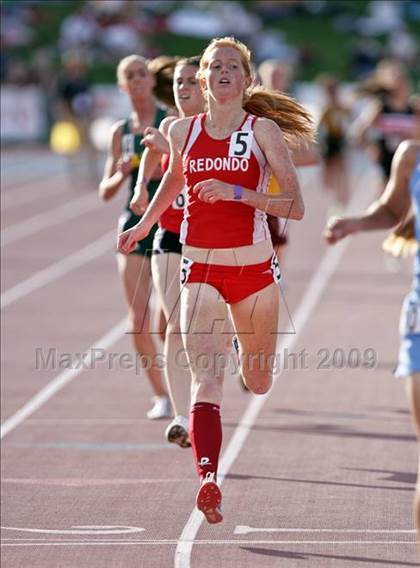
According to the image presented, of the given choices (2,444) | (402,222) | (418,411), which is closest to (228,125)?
(402,222)

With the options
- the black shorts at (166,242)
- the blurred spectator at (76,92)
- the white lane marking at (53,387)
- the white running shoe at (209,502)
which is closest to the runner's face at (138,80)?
the black shorts at (166,242)

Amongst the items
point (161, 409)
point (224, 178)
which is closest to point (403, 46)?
point (161, 409)

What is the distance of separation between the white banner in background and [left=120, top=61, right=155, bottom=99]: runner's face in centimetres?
3195

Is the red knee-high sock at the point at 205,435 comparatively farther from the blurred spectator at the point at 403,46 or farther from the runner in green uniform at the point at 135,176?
the blurred spectator at the point at 403,46

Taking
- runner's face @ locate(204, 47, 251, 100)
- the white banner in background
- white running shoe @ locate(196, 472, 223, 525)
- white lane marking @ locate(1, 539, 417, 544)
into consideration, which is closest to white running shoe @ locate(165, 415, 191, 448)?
white lane marking @ locate(1, 539, 417, 544)

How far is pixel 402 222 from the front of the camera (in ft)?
20.0

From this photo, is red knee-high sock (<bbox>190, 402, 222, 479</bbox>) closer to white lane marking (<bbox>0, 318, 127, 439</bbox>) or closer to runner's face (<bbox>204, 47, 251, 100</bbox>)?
runner's face (<bbox>204, 47, 251, 100</bbox>)

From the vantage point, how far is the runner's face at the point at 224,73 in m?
7.04

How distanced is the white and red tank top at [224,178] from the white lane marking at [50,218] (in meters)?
15.7

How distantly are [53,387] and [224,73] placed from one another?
5.48 m

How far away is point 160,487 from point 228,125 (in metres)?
2.43

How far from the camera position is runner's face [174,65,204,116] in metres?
8.44

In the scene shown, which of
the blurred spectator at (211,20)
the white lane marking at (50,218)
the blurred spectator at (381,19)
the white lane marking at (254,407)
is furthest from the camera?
the blurred spectator at (381,19)

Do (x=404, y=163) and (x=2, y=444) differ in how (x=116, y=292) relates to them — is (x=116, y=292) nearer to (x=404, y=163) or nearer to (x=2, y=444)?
(x=2, y=444)
